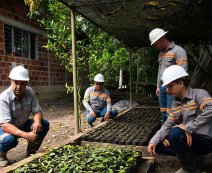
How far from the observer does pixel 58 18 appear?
21.8 ft

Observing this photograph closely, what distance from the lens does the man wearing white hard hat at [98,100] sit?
19.8 ft

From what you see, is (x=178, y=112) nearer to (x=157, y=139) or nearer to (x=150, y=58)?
(x=157, y=139)

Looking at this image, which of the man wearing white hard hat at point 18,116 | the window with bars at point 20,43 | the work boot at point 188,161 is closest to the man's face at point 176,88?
the work boot at point 188,161

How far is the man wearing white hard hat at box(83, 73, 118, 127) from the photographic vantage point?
603 cm

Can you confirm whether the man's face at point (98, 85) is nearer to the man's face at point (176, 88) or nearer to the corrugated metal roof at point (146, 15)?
the corrugated metal roof at point (146, 15)

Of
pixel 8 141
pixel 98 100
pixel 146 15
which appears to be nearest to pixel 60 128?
pixel 98 100

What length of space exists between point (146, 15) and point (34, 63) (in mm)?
6243

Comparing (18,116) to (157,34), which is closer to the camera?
(18,116)

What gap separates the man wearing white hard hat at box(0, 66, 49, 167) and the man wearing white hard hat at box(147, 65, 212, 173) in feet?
6.36

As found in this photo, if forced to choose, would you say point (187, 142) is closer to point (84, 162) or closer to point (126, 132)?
point (84, 162)

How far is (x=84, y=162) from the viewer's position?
3174 millimetres

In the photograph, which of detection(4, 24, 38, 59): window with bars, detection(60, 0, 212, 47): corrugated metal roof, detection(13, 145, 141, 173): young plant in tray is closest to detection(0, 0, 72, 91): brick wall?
detection(4, 24, 38, 59): window with bars

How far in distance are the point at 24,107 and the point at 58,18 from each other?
3302 millimetres

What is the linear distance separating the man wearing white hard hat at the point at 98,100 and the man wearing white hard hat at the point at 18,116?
6.25 feet
